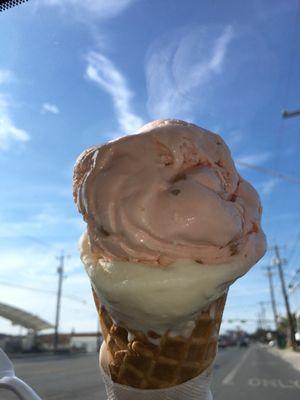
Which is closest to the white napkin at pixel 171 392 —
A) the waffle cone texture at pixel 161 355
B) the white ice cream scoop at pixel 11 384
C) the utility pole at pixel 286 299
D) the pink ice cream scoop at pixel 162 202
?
Result: the waffle cone texture at pixel 161 355

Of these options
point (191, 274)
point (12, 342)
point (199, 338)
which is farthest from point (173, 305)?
point (12, 342)

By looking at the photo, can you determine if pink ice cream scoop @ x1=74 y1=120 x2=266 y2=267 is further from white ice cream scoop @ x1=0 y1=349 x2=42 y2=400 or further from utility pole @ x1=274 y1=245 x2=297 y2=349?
utility pole @ x1=274 y1=245 x2=297 y2=349

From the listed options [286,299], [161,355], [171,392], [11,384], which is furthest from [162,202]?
[286,299]

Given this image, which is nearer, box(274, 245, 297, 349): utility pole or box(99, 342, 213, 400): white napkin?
box(99, 342, 213, 400): white napkin

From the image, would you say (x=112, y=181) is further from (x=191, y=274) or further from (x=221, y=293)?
(x=221, y=293)

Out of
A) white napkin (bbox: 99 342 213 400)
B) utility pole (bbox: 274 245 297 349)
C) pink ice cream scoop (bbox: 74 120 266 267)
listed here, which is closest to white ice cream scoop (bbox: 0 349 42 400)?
white napkin (bbox: 99 342 213 400)

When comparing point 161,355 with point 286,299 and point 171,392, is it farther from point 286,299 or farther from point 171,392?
point 286,299
